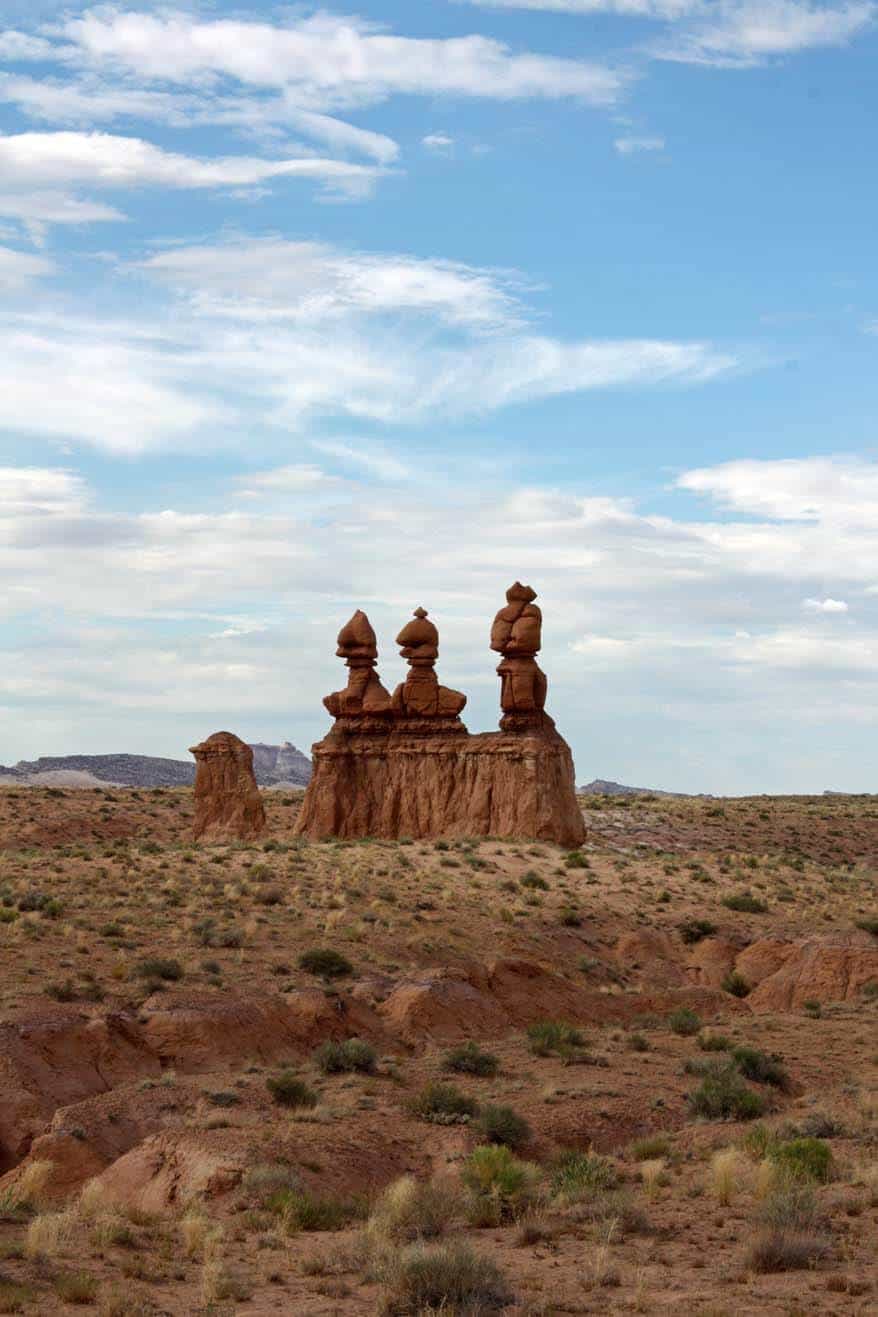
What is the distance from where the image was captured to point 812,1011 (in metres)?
30.4

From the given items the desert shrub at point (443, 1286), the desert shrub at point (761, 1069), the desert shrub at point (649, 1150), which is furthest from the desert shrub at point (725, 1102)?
the desert shrub at point (443, 1286)

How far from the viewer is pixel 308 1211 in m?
14.9

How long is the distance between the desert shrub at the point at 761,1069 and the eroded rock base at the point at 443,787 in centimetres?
2449

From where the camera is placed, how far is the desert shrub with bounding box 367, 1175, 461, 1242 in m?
13.9

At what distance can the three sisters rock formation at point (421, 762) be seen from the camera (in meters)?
49.5

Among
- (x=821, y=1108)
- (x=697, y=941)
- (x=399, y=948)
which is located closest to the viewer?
(x=821, y=1108)

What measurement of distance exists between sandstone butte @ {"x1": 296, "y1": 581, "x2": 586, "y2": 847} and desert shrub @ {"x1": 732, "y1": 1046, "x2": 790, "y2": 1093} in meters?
24.5

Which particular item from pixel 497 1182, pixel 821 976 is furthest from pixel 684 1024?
pixel 497 1182

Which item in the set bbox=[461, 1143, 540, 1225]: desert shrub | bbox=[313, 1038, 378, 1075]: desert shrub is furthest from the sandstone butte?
bbox=[461, 1143, 540, 1225]: desert shrub

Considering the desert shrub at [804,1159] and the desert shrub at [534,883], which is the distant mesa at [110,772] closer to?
the desert shrub at [534,883]

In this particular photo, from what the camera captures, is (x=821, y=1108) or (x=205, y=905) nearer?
(x=821, y=1108)

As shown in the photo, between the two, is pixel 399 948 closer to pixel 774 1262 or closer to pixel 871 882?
pixel 774 1262

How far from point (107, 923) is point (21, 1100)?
11048mm

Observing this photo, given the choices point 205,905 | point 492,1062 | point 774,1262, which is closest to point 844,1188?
point 774,1262
